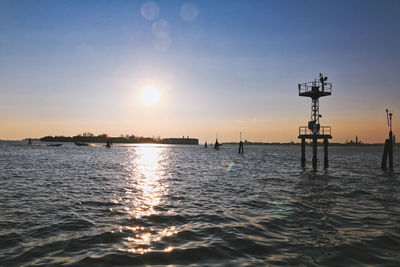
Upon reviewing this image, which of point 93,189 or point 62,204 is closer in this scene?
point 62,204

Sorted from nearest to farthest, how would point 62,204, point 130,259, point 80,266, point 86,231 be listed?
1. point 80,266
2. point 130,259
3. point 86,231
4. point 62,204

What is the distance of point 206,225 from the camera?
9.51m

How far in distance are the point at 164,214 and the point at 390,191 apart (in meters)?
15.0

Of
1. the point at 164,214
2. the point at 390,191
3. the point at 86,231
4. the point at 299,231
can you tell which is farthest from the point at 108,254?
the point at 390,191

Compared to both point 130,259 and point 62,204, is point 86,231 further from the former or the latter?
point 62,204

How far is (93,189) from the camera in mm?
16797

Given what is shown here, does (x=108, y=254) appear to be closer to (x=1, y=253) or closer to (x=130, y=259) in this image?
(x=130, y=259)

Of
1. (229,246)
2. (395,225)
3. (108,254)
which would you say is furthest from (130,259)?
(395,225)

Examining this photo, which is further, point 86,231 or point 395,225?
point 395,225

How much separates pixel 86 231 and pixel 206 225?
13.0 ft

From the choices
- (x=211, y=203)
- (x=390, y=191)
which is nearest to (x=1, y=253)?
(x=211, y=203)

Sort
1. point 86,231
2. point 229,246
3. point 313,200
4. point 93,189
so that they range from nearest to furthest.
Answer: point 229,246, point 86,231, point 313,200, point 93,189

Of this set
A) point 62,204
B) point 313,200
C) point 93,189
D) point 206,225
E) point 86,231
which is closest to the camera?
point 86,231

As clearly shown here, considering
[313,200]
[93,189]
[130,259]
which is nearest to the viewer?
[130,259]
